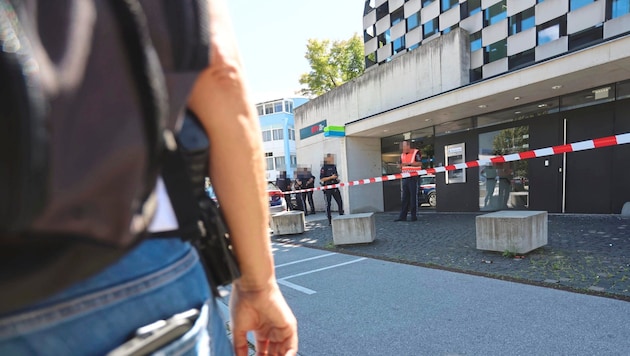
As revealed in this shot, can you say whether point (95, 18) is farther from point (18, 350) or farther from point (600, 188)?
point (600, 188)

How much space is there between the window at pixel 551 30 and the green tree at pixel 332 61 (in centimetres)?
1513

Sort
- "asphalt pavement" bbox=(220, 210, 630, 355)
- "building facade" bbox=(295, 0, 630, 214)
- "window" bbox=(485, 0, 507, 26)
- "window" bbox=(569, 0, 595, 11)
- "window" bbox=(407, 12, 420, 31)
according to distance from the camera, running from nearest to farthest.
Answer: "asphalt pavement" bbox=(220, 210, 630, 355)
"building facade" bbox=(295, 0, 630, 214)
"window" bbox=(569, 0, 595, 11)
"window" bbox=(485, 0, 507, 26)
"window" bbox=(407, 12, 420, 31)

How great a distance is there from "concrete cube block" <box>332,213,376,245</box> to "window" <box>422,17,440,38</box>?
805cm

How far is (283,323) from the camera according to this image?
90cm

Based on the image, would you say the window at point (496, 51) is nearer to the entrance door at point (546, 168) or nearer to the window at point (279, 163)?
the entrance door at point (546, 168)

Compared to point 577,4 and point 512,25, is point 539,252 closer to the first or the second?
point 577,4

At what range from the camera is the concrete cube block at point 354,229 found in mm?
5582

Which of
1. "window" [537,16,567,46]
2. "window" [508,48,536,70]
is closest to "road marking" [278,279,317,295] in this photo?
"window" [508,48,536,70]

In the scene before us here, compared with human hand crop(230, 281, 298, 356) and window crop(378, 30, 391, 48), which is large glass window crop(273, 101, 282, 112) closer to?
window crop(378, 30, 391, 48)

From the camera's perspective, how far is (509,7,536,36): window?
317 inches

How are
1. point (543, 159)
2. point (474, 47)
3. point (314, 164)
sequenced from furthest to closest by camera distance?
point (314, 164), point (474, 47), point (543, 159)

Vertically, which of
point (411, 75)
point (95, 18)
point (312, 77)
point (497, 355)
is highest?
point (312, 77)

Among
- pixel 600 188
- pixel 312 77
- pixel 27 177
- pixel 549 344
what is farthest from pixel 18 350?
pixel 312 77

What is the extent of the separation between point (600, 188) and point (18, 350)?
9052mm
